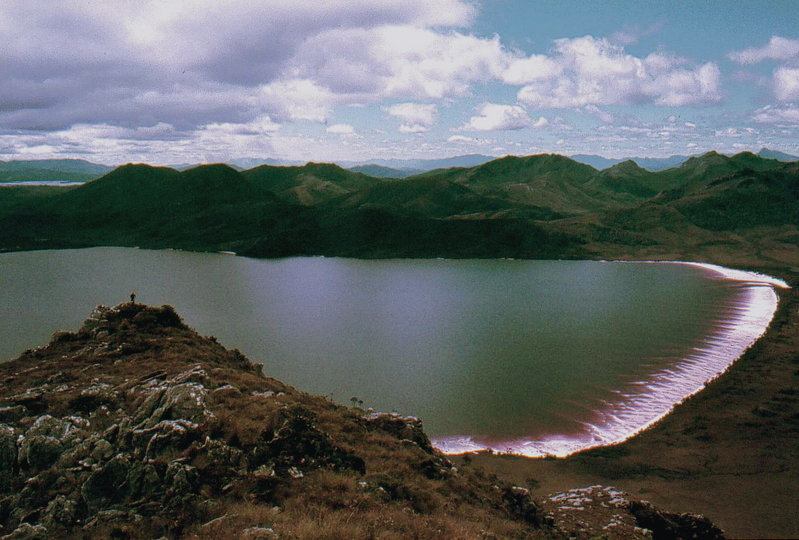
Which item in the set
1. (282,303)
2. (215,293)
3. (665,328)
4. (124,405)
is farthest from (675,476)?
(215,293)

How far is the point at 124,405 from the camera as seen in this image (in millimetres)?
18438

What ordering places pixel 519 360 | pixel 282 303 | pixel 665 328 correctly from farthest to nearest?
1. pixel 282 303
2. pixel 665 328
3. pixel 519 360

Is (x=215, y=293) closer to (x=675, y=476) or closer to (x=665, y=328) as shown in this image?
(x=665, y=328)

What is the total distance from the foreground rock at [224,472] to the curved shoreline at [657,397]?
981cm

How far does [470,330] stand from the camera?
59906mm

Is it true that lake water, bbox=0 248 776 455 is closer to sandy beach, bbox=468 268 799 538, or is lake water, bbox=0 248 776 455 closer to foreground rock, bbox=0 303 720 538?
sandy beach, bbox=468 268 799 538

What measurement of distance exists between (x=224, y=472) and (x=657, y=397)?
35.7m

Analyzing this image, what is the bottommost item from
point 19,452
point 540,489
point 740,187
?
point 540,489

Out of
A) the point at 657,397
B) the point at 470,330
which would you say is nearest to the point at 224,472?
the point at 657,397

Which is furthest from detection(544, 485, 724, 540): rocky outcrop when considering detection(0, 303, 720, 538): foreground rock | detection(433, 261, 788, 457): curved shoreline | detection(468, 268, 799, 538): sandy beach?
detection(433, 261, 788, 457): curved shoreline

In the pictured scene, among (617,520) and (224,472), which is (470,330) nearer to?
(617,520)

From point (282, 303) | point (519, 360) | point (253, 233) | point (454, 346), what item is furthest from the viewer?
point (253, 233)

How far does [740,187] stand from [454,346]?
185504mm

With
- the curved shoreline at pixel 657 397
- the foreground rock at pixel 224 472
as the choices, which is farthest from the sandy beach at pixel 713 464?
the foreground rock at pixel 224 472
